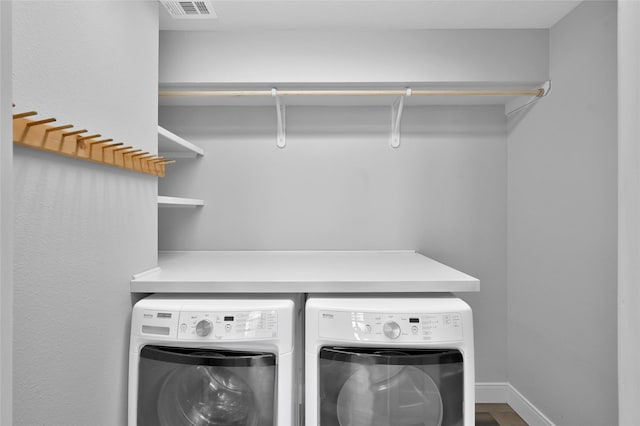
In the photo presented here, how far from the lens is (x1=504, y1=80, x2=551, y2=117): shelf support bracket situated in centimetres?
211

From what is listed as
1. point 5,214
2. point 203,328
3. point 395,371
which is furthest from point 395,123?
point 5,214

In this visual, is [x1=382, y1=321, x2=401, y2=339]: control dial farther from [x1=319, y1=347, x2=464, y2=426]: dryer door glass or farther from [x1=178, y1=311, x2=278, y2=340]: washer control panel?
[x1=178, y1=311, x2=278, y2=340]: washer control panel

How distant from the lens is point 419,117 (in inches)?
98.3

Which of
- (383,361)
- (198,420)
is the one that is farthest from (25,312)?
(383,361)

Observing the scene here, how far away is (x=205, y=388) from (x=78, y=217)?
0.74 meters

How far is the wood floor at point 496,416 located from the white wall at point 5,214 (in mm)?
2408

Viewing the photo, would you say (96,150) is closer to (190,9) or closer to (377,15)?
(190,9)

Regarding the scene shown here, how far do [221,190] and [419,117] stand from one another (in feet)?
4.37

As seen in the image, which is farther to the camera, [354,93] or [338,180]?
[338,180]

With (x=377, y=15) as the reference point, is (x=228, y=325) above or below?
below

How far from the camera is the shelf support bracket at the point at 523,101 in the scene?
2115 millimetres

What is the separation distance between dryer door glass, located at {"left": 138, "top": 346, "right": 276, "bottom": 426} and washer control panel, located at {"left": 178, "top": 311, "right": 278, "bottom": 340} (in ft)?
0.24
